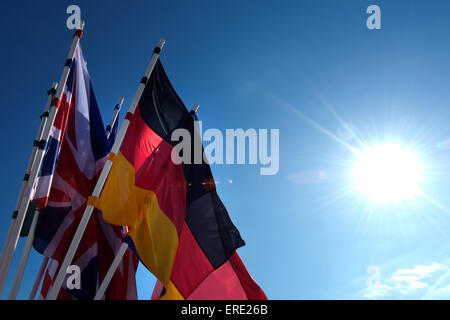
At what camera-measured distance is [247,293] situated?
404 inches

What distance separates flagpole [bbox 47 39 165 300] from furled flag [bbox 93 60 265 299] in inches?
10.7

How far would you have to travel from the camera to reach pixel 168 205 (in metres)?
8.84

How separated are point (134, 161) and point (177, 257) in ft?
9.11

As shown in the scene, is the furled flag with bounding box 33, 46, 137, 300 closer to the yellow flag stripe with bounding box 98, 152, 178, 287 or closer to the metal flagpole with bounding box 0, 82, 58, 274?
the metal flagpole with bounding box 0, 82, 58, 274

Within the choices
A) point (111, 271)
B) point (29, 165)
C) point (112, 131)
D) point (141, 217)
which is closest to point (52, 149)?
point (29, 165)

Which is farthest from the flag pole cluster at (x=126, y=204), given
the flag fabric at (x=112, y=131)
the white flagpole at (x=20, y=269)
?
the flag fabric at (x=112, y=131)

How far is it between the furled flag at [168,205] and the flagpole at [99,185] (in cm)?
27

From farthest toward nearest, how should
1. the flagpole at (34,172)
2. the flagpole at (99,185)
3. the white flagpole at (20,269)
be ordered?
the white flagpole at (20,269), the flagpole at (99,185), the flagpole at (34,172)

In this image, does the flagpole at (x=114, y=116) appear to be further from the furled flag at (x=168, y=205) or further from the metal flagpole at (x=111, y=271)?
the metal flagpole at (x=111, y=271)

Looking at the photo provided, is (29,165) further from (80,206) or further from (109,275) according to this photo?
(109,275)

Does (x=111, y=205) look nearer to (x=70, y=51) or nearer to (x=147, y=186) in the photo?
(x=147, y=186)

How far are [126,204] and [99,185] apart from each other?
804mm

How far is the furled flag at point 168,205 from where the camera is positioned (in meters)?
8.16

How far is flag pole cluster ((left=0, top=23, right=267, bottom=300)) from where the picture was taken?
309 inches
